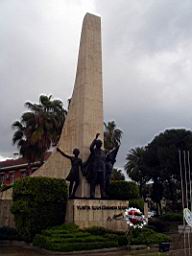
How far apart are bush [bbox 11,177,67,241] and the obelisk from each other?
3.62m

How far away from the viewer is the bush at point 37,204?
19875 mm

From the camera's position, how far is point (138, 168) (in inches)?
1970

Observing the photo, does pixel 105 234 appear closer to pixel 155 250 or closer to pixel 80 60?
pixel 155 250

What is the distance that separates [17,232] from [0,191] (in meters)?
6.79

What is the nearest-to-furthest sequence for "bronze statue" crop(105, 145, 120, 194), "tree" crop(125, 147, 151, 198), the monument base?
the monument base → "bronze statue" crop(105, 145, 120, 194) → "tree" crop(125, 147, 151, 198)

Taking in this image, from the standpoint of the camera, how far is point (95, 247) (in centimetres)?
1680

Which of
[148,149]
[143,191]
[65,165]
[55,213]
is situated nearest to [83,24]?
[65,165]

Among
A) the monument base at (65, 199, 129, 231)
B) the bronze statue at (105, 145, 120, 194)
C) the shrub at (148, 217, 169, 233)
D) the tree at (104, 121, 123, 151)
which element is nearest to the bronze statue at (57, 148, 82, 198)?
the monument base at (65, 199, 129, 231)

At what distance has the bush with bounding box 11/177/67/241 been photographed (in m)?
19.9

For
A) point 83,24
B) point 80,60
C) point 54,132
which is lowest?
point 54,132

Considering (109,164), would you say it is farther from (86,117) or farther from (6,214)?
(6,214)

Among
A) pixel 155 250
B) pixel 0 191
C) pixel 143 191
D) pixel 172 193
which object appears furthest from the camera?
pixel 143 191

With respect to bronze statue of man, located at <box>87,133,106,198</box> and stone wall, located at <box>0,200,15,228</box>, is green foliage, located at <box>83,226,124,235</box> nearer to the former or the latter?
bronze statue of man, located at <box>87,133,106,198</box>

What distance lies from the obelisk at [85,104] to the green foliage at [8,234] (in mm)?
4515
